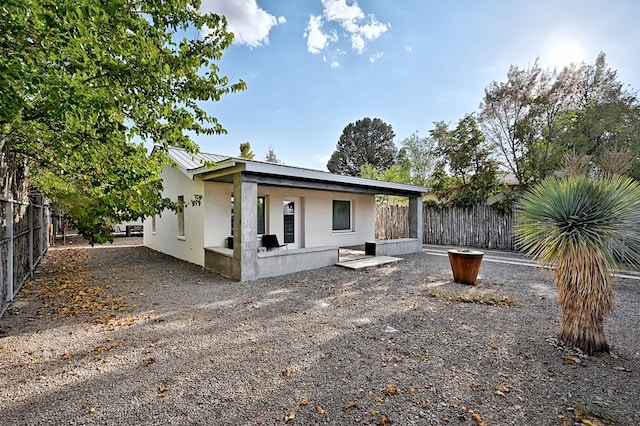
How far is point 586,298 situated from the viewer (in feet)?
11.5

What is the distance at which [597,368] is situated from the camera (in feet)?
10.4

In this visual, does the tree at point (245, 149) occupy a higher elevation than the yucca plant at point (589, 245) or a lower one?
higher

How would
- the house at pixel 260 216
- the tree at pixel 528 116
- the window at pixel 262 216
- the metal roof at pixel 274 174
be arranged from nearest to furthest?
the metal roof at pixel 274 174 → the house at pixel 260 216 → the window at pixel 262 216 → the tree at pixel 528 116

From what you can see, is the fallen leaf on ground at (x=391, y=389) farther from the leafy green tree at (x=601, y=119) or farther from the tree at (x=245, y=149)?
the tree at (x=245, y=149)

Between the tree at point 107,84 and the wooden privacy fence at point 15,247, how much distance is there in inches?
20.4

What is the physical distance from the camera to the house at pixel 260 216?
707cm

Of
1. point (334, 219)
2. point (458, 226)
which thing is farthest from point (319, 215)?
point (458, 226)

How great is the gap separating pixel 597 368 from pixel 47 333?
6.92 metres

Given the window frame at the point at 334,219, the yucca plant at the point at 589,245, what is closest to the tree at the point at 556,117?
the window frame at the point at 334,219

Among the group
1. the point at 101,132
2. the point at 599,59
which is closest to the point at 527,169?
the point at 599,59

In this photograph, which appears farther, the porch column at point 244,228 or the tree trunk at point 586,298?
the porch column at point 244,228

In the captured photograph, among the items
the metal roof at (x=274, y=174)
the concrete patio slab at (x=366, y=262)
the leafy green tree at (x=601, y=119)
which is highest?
the leafy green tree at (x=601, y=119)

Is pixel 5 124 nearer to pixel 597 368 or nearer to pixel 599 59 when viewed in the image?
pixel 597 368

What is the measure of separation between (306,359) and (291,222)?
773 cm
